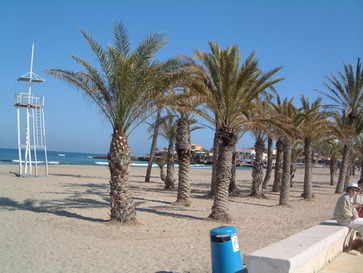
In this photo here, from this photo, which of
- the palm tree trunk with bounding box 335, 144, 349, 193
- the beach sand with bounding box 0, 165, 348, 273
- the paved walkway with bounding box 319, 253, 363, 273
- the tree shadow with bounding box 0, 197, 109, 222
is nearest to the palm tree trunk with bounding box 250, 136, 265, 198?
the beach sand with bounding box 0, 165, 348, 273

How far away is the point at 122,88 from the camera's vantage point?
950 centimetres

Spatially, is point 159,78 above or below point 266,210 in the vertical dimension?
above

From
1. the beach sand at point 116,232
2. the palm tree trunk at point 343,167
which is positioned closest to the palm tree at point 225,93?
the beach sand at point 116,232

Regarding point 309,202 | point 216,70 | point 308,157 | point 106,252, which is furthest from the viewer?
point 308,157

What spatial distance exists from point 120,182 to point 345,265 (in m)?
5.75

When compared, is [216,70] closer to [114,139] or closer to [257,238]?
[114,139]

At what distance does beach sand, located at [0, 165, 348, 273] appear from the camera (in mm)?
6363

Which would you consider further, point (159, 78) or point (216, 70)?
point (216, 70)

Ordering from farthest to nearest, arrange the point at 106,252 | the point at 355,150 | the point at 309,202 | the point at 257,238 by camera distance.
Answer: the point at 355,150
the point at 309,202
the point at 257,238
the point at 106,252

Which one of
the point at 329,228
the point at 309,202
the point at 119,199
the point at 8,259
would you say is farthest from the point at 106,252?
the point at 309,202

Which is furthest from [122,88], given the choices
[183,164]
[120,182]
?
[183,164]

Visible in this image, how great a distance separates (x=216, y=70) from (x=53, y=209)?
21.8ft

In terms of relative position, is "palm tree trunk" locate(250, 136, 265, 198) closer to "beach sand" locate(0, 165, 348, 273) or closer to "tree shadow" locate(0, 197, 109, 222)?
"beach sand" locate(0, 165, 348, 273)

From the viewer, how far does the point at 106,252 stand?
7.07 m
